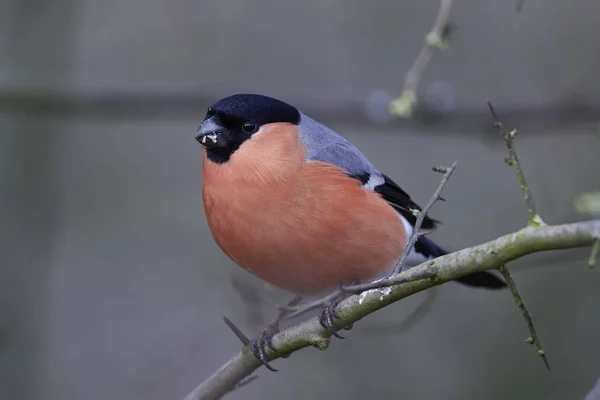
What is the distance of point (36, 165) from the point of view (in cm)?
397

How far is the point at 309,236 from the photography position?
2725mm

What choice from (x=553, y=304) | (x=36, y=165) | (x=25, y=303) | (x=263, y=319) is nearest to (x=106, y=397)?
(x=25, y=303)

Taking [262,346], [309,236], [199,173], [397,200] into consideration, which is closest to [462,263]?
[309,236]

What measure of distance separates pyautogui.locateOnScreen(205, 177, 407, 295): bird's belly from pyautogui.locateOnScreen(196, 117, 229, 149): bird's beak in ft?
0.64

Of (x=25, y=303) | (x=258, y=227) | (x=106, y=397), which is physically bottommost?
(x=106, y=397)

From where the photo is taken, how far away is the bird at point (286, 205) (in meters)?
2.73

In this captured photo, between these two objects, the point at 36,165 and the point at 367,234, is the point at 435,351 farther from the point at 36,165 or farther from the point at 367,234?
the point at 36,165

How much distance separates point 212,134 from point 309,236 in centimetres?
51

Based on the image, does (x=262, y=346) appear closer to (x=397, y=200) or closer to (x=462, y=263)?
(x=397, y=200)

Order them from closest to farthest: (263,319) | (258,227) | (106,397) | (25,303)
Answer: (258,227)
(263,319)
(25,303)
(106,397)

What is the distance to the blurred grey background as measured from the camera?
13.1ft

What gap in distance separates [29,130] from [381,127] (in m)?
1.81

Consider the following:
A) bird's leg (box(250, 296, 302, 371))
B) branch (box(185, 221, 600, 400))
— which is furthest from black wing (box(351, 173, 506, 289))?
branch (box(185, 221, 600, 400))

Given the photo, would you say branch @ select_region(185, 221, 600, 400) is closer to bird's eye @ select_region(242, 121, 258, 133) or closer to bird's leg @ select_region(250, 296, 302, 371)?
bird's leg @ select_region(250, 296, 302, 371)
